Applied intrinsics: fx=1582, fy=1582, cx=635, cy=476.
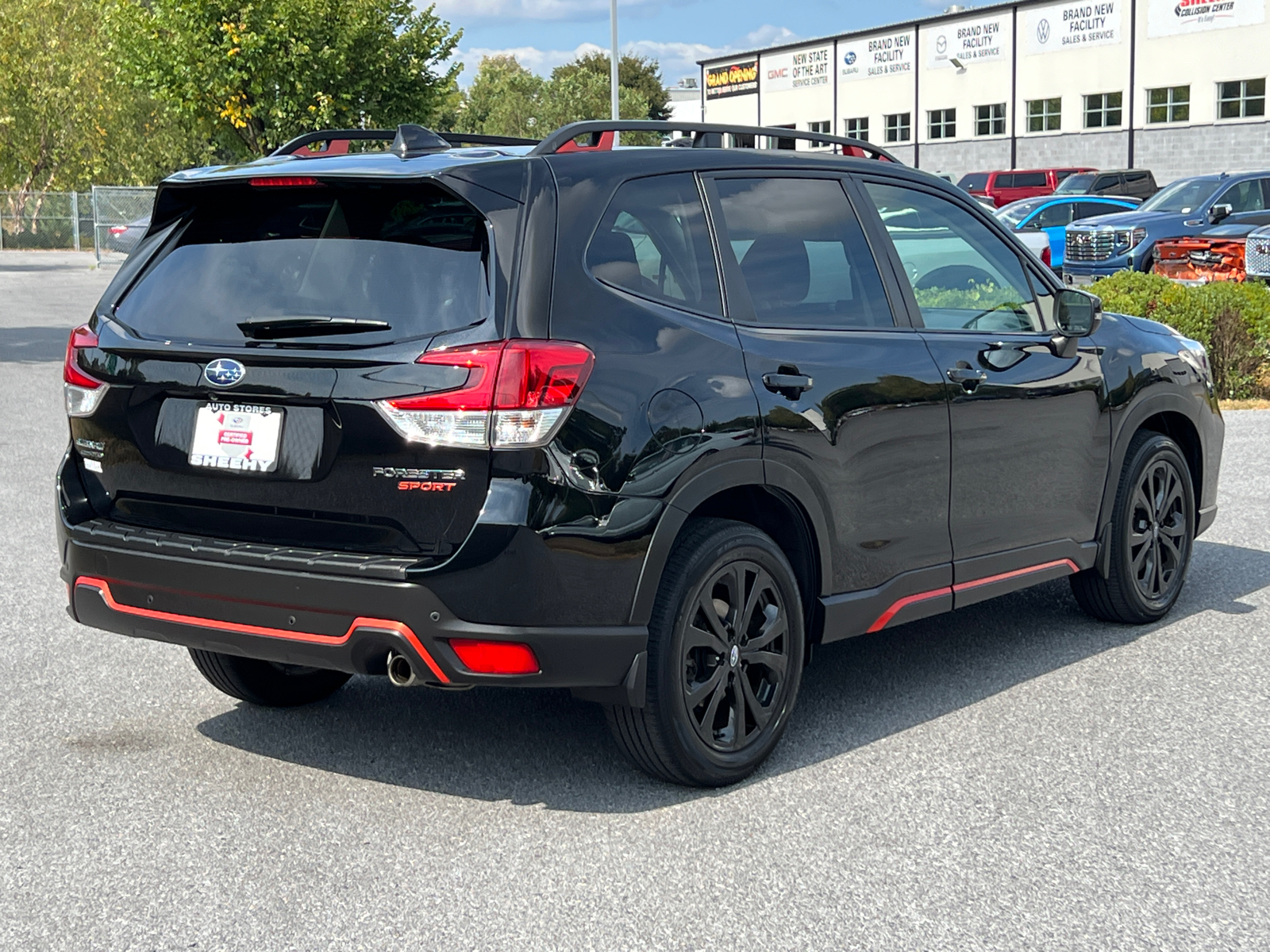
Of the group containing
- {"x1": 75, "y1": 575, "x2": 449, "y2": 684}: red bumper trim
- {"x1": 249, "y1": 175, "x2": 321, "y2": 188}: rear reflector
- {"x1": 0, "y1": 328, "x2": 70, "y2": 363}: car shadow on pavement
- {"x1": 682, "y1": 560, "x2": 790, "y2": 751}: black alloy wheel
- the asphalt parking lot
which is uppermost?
{"x1": 249, "y1": 175, "x2": 321, "y2": 188}: rear reflector

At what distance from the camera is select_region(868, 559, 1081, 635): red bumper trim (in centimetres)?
518

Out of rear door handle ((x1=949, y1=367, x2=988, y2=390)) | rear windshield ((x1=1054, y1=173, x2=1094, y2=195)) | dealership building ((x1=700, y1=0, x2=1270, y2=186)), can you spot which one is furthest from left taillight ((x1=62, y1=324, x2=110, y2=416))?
dealership building ((x1=700, y1=0, x2=1270, y2=186))

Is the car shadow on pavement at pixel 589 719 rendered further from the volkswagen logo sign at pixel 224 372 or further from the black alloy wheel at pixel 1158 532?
the volkswagen logo sign at pixel 224 372

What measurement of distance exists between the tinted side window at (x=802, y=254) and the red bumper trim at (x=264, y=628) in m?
1.48

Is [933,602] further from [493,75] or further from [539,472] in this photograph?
[493,75]

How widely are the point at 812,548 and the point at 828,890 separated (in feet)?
4.21

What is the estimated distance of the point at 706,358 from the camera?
14.6ft

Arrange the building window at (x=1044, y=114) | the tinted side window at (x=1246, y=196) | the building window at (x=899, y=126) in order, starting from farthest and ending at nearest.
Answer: the building window at (x=899, y=126) < the building window at (x=1044, y=114) < the tinted side window at (x=1246, y=196)

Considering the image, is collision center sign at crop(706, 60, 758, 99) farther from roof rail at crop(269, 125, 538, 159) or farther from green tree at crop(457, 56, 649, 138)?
roof rail at crop(269, 125, 538, 159)

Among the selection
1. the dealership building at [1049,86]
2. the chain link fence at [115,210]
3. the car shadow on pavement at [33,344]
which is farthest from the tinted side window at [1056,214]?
the chain link fence at [115,210]

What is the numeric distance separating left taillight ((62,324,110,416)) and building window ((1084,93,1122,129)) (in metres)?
57.7

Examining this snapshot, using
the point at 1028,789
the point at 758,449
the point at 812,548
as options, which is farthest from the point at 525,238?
the point at 1028,789

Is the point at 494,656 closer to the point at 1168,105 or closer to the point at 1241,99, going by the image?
the point at 1241,99

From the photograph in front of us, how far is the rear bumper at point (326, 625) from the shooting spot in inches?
159
